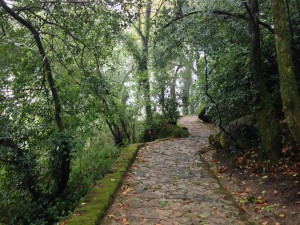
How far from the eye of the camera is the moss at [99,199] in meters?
4.46

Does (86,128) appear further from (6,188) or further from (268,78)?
(268,78)

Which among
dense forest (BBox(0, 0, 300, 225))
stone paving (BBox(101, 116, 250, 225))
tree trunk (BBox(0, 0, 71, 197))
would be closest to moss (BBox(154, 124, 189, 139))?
stone paving (BBox(101, 116, 250, 225))

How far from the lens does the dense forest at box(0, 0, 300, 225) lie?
5430 mm

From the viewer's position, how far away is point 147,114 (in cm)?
1405

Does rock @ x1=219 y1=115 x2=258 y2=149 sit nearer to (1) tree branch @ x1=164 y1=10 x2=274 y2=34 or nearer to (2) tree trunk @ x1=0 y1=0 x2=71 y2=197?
(1) tree branch @ x1=164 y1=10 x2=274 y2=34

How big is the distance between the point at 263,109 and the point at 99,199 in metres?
4.25

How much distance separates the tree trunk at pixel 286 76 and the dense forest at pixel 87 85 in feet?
0.06

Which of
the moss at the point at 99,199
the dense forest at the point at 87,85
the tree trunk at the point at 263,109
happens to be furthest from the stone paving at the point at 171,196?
the tree trunk at the point at 263,109

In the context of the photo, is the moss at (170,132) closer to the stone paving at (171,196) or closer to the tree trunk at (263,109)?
the stone paving at (171,196)

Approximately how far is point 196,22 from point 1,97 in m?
5.43

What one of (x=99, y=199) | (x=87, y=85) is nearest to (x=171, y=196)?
(x=99, y=199)

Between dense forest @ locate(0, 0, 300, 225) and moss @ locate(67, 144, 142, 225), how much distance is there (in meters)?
0.50

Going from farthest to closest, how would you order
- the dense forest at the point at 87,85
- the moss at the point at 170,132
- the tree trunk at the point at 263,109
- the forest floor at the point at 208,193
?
1. the moss at the point at 170,132
2. the tree trunk at the point at 263,109
3. the dense forest at the point at 87,85
4. the forest floor at the point at 208,193

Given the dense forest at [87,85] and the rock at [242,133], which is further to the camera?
the rock at [242,133]
